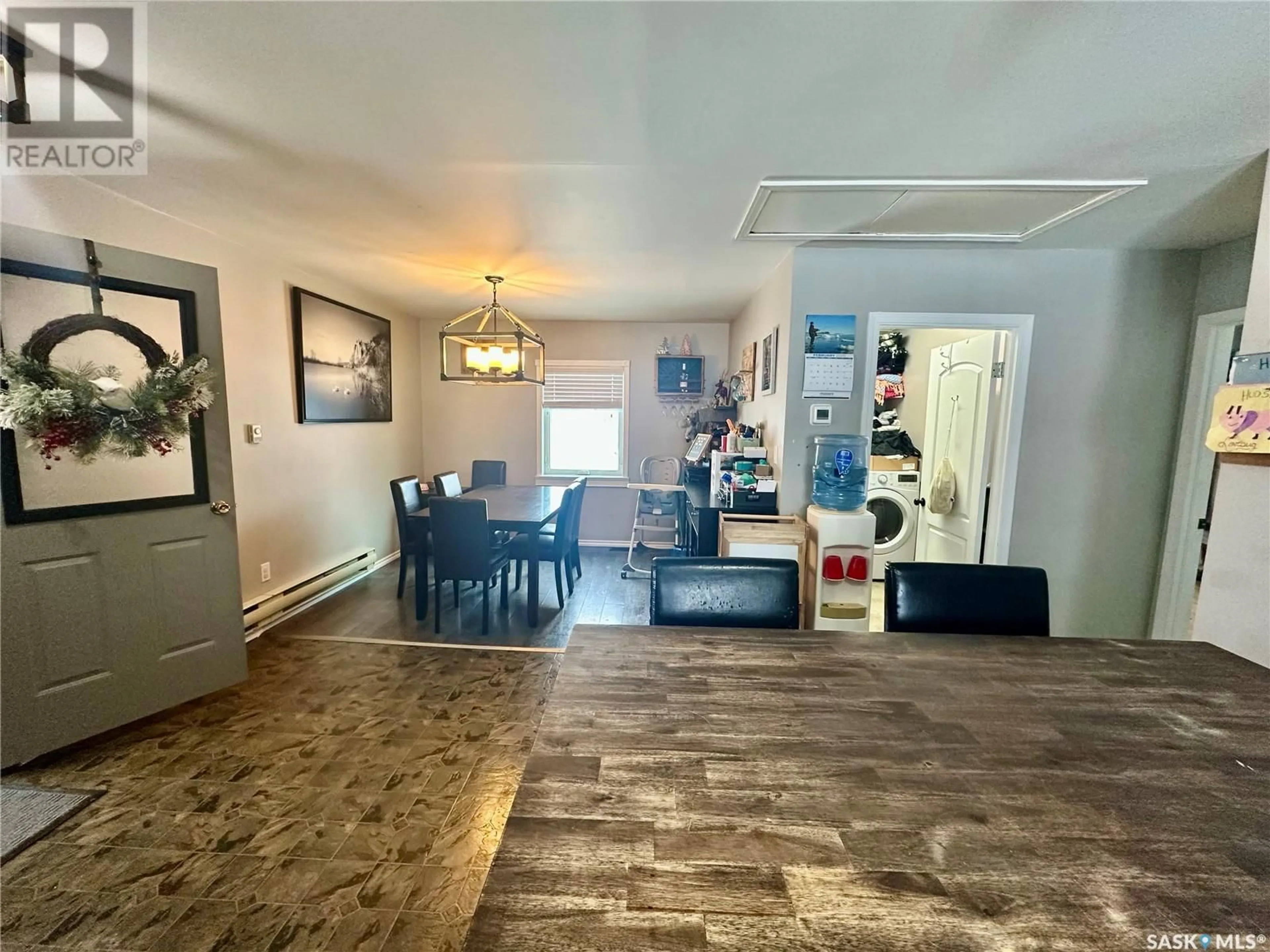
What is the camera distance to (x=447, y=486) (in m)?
4.16

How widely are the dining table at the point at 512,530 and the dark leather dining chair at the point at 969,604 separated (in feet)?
7.61

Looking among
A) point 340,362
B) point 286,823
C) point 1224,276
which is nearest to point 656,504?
point 340,362

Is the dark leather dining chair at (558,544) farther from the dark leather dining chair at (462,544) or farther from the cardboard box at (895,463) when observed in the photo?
the cardboard box at (895,463)

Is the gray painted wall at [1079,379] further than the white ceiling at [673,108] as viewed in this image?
Yes

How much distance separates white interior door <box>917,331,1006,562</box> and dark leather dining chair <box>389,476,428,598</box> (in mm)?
3837

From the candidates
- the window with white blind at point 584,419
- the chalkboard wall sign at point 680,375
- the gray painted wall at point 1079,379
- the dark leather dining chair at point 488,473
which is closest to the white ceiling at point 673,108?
the gray painted wall at point 1079,379

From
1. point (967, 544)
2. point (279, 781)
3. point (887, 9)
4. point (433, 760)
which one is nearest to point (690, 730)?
point (433, 760)

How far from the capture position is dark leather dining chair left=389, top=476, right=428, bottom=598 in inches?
141

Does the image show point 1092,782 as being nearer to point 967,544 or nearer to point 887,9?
point 887,9

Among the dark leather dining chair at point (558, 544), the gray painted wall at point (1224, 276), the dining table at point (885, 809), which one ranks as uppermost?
the gray painted wall at point (1224, 276)

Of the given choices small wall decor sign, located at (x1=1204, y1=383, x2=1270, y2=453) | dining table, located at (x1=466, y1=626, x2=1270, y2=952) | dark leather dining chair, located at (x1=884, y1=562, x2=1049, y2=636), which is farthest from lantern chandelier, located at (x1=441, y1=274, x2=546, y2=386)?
small wall decor sign, located at (x1=1204, y1=383, x2=1270, y2=453)

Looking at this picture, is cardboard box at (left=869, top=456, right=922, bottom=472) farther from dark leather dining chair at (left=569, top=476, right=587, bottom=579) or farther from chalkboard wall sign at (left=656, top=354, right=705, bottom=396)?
dark leather dining chair at (left=569, top=476, right=587, bottom=579)

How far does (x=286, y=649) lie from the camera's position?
291 cm

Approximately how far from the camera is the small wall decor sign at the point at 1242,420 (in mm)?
1581
